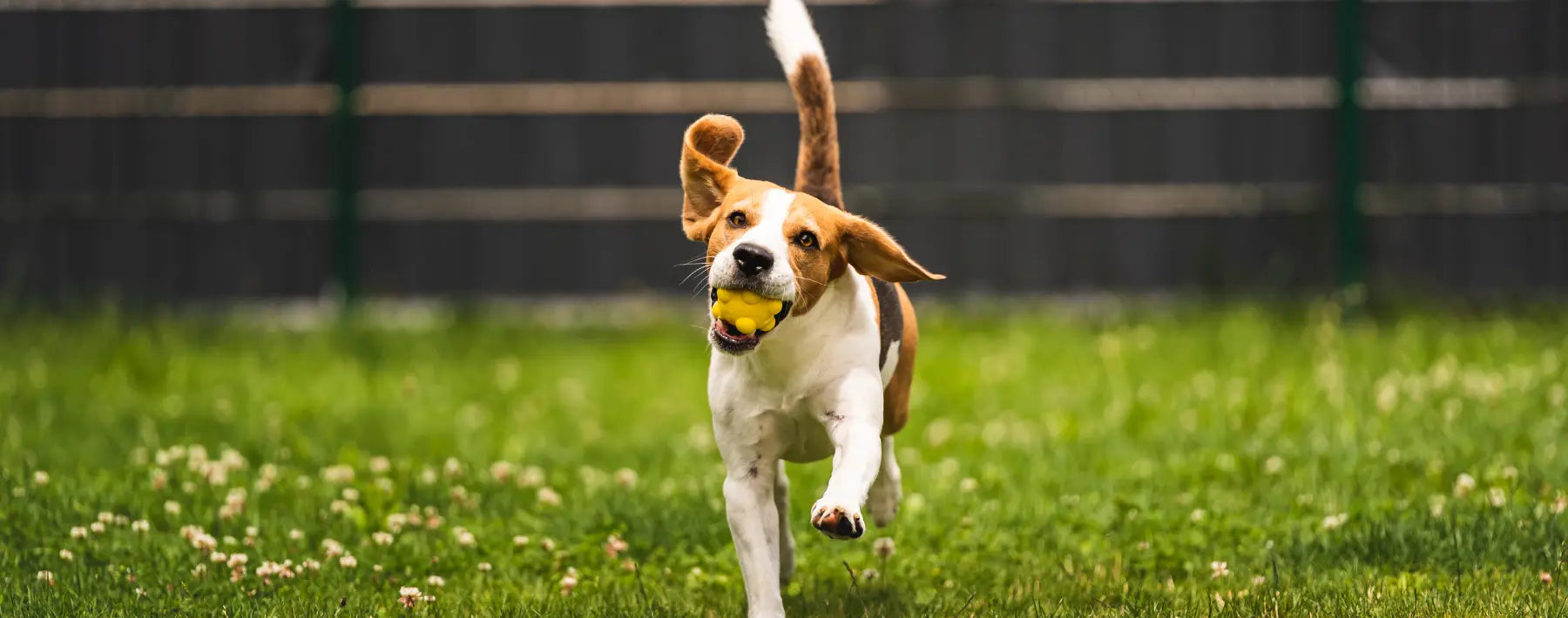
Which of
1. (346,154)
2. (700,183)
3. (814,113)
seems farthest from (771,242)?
(346,154)

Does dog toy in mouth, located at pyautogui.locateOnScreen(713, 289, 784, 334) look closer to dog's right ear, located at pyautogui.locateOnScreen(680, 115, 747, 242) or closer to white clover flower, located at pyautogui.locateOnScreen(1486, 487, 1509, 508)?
dog's right ear, located at pyautogui.locateOnScreen(680, 115, 747, 242)

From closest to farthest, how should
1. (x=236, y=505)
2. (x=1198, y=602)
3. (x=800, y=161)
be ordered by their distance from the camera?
(x=1198, y=602) < (x=800, y=161) < (x=236, y=505)

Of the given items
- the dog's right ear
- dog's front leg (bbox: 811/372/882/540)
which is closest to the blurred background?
the dog's right ear

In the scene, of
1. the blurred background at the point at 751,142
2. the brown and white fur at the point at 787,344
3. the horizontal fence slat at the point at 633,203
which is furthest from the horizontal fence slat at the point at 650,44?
the brown and white fur at the point at 787,344

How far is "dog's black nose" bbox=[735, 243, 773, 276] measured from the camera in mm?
3486

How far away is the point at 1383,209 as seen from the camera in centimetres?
1038

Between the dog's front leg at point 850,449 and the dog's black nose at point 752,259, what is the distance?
415 millimetres

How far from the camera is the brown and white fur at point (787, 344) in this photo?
11.7 ft

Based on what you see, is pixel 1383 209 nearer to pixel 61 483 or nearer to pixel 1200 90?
pixel 1200 90

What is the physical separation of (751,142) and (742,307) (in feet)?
22.6

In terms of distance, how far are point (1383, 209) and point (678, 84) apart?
3996 mm

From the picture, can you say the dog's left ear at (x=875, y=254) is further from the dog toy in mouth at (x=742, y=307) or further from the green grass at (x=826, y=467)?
the green grass at (x=826, y=467)

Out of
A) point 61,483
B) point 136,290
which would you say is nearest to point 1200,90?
point 136,290

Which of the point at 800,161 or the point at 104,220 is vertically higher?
the point at 800,161
